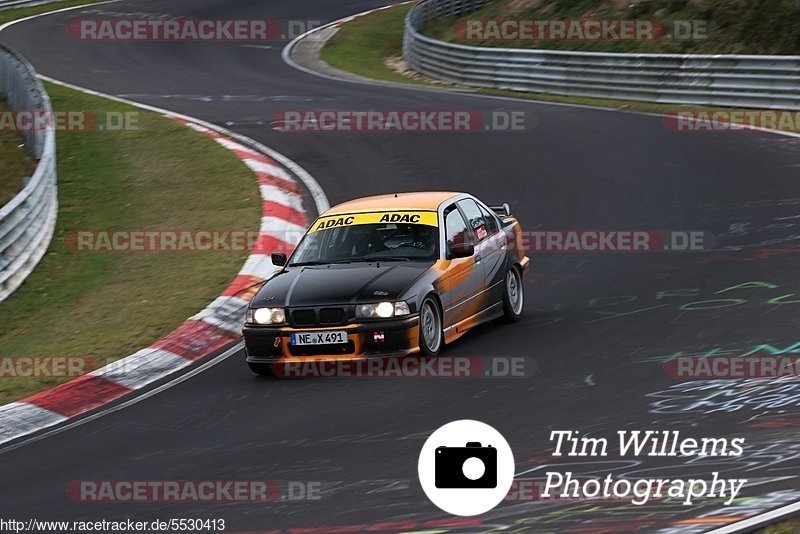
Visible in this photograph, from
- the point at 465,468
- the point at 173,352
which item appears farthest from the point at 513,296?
the point at 465,468

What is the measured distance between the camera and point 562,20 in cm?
3250

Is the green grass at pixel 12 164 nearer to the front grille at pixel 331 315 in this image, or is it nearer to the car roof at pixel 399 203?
the car roof at pixel 399 203

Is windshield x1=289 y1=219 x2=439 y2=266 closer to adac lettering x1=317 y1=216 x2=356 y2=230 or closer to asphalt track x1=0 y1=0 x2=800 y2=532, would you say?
adac lettering x1=317 y1=216 x2=356 y2=230

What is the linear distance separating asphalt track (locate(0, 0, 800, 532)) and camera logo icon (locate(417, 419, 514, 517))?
0.10 metres

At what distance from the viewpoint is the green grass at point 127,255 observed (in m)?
11.8

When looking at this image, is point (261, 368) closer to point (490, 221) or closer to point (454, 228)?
point (454, 228)

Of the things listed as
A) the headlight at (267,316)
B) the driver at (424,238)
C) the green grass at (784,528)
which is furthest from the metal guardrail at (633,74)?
the green grass at (784,528)

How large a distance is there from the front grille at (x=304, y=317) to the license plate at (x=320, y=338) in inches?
3.2

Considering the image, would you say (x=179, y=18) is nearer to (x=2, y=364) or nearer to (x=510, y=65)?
(x=510, y=65)

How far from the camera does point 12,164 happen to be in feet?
59.5

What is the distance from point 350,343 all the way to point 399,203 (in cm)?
198

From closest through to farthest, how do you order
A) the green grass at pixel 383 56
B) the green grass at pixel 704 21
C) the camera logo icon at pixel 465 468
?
the camera logo icon at pixel 465 468 < the green grass at pixel 383 56 < the green grass at pixel 704 21

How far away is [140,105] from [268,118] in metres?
2.75

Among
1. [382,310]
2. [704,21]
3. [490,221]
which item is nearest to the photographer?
[382,310]
